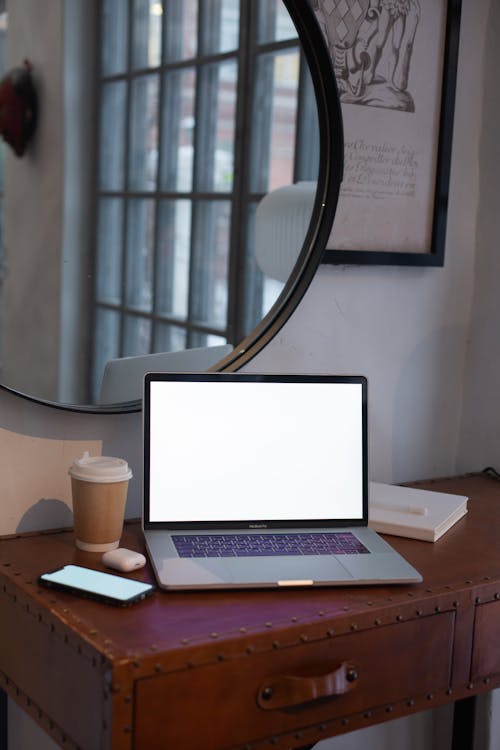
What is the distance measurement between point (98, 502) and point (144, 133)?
55cm

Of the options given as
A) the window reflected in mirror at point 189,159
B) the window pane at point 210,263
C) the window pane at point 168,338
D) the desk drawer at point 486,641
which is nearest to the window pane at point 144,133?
the window reflected in mirror at point 189,159

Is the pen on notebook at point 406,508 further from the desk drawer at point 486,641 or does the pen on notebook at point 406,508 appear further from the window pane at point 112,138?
the window pane at point 112,138

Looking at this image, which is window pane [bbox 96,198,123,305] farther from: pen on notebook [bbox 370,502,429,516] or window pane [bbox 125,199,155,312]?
pen on notebook [bbox 370,502,429,516]

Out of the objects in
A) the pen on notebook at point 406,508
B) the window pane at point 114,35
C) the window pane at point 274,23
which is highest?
the window pane at point 274,23

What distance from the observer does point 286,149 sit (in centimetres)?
156

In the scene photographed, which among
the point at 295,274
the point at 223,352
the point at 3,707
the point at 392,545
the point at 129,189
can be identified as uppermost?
the point at 129,189

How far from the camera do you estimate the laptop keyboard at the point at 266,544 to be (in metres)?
1.33

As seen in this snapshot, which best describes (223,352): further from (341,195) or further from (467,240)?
(467,240)

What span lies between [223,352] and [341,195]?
1.26 feet

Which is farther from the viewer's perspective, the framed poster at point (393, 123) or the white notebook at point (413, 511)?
the framed poster at point (393, 123)

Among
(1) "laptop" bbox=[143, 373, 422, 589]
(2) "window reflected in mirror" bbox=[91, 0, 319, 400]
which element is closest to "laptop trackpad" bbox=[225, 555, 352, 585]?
(1) "laptop" bbox=[143, 373, 422, 589]

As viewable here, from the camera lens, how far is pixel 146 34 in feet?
A: 4.54

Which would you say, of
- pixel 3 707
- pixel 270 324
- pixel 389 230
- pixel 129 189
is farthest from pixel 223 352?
pixel 3 707

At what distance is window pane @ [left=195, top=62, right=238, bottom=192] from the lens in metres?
1.46
